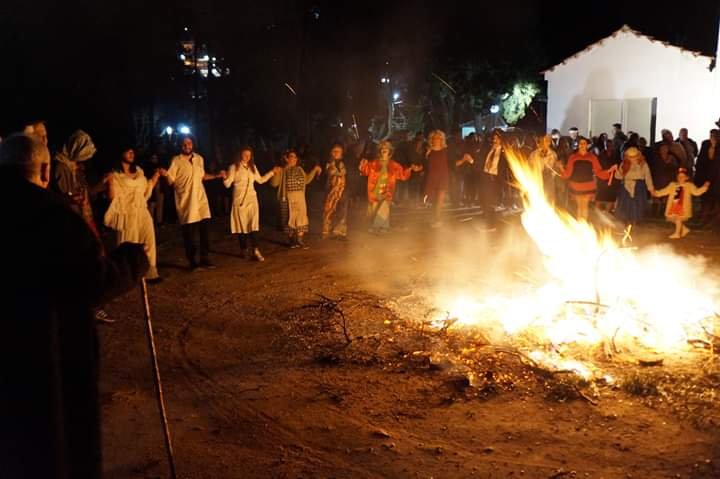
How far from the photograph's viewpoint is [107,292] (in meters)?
3.14

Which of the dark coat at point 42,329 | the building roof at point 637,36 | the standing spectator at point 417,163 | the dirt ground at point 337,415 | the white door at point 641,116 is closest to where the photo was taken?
the dark coat at point 42,329

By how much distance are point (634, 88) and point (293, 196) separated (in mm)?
14361

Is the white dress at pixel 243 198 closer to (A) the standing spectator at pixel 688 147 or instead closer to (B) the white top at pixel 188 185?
(B) the white top at pixel 188 185

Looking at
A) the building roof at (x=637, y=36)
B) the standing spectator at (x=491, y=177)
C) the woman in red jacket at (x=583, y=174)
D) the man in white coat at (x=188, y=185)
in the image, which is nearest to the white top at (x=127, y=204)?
the man in white coat at (x=188, y=185)

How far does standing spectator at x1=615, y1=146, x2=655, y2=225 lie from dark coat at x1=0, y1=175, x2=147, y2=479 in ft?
42.2

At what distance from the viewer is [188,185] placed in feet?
33.5

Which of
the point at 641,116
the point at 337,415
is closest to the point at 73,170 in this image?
the point at 337,415

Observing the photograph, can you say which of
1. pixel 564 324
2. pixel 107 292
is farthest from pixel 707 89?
pixel 107 292

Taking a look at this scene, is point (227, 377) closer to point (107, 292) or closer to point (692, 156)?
point (107, 292)

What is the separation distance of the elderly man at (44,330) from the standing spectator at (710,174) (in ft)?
46.7

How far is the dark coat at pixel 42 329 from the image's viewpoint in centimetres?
293

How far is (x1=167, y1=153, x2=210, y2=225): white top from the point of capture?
33.3 ft

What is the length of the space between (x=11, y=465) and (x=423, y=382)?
146 inches

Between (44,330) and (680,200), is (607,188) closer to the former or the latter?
(680,200)
